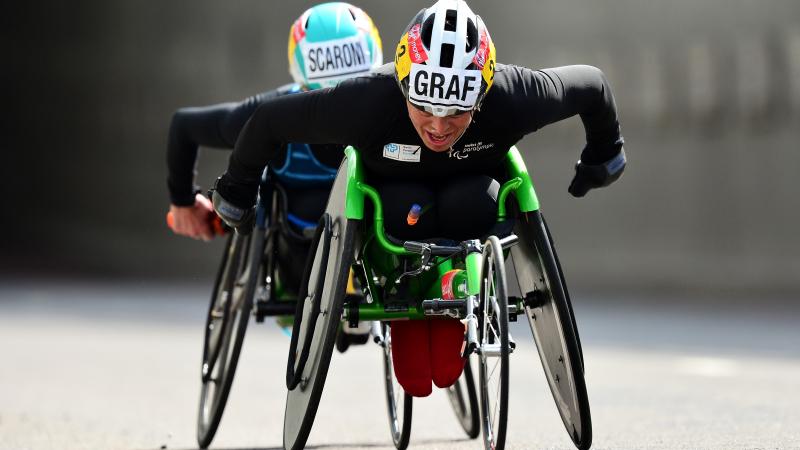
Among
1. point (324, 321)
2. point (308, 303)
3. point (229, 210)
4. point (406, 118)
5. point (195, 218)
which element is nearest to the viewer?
point (406, 118)

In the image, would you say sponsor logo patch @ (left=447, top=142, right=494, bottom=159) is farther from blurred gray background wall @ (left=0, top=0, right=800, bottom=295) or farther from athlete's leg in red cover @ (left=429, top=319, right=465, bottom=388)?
blurred gray background wall @ (left=0, top=0, right=800, bottom=295)

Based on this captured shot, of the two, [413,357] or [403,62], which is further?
[413,357]

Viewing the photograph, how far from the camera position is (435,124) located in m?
4.96

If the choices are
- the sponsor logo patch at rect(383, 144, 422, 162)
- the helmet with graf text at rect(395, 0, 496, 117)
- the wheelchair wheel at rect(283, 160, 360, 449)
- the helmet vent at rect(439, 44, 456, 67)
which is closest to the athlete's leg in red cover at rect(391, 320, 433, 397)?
the wheelchair wheel at rect(283, 160, 360, 449)

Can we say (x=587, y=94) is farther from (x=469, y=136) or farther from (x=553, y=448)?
(x=553, y=448)

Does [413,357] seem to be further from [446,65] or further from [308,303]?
[446,65]

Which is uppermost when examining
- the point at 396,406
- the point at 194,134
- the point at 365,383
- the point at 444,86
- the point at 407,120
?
the point at 444,86

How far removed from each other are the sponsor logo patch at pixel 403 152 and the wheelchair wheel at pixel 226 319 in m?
1.50

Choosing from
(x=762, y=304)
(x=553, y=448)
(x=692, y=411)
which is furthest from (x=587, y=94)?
(x=762, y=304)

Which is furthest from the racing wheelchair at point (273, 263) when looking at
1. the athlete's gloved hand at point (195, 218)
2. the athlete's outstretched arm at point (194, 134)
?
the athlete's outstretched arm at point (194, 134)

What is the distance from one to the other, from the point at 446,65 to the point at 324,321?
990mm

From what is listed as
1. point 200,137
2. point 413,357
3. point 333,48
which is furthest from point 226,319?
point 413,357

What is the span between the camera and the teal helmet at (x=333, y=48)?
6.84m

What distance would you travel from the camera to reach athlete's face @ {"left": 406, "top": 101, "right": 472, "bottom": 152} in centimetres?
496
